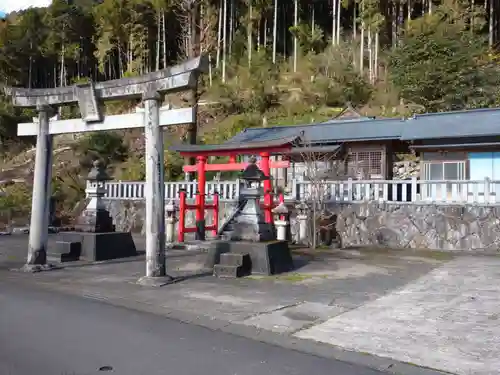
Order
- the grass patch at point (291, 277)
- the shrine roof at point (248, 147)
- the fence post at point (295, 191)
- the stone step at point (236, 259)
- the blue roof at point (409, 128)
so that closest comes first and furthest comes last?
the grass patch at point (291, 277) < the stone step at point (236, 259) < the shrine roof at point (248, 147) < the fence post at point (295, 191) < the blue roof at point (409, 128)

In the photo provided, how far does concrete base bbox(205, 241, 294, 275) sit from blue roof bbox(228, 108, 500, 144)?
285 inches

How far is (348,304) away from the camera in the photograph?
21.2ft

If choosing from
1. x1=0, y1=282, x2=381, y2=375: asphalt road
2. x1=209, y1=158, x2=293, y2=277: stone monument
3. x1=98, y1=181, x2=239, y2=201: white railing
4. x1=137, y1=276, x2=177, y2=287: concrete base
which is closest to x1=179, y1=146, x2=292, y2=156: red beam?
x1=98, y1=181, x2=239, y2=201: white railing

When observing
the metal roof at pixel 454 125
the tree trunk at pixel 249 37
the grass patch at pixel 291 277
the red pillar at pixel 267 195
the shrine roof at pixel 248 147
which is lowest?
the grass patch at pixel 291 277

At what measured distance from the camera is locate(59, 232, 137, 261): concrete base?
1049 cm

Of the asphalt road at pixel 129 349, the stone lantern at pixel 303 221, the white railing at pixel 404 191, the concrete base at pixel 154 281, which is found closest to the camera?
the asphalt road at pixel 129 349

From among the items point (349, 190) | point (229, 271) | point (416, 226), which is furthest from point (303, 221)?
point (229, 271)

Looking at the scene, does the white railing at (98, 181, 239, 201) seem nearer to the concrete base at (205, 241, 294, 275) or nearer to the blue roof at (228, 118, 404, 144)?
the blue roof at (228, 118, 404, 144)

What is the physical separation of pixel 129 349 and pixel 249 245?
4607 millimetres

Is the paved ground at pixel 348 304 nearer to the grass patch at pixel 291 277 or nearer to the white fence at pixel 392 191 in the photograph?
the grass patch at pixel 291 277

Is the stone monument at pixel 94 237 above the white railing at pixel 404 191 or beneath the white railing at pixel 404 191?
beneath

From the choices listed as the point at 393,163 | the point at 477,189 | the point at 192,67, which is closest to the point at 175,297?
the point at 192,67

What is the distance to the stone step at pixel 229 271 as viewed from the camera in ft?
27.7

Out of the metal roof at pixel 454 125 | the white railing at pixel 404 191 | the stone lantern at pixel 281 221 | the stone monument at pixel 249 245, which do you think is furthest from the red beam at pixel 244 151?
the metal roof at pixel 454 125
